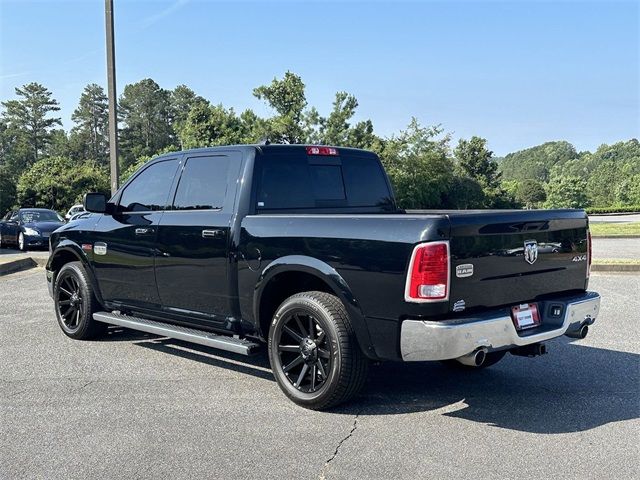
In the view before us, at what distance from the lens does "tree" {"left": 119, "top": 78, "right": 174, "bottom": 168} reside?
101 meters

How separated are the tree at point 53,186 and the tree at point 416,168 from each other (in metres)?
21.8

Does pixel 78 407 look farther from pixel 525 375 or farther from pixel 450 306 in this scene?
pixel 525 375

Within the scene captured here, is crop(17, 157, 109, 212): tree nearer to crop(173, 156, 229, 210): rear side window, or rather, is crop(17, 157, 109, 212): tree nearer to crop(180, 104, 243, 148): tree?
crop(180, 104, 243, 148): tree

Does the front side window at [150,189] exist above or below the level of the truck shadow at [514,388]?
above

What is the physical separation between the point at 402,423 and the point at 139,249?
2.96 m

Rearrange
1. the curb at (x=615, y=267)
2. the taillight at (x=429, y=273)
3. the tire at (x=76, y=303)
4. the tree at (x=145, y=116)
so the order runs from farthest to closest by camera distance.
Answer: the tree at (x=145, y=116)
the curb at (x=615, y=267)
the tire at (x=76, y=303)
the taillight at (x=429, y=273)

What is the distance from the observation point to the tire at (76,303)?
6.47 metres

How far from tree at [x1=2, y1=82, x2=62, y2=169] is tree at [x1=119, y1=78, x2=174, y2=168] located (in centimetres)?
1279

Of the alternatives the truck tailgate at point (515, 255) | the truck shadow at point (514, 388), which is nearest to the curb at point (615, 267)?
the truck shadow at point (514, 388)

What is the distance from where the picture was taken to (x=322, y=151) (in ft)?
18.2

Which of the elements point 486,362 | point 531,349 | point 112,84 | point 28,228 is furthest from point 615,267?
point 28,228

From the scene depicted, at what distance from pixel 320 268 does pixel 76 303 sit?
361cm

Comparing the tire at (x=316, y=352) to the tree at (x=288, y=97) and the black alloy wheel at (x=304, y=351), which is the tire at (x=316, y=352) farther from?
the tree at (x=288, y=97)

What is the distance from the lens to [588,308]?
4664 mm
